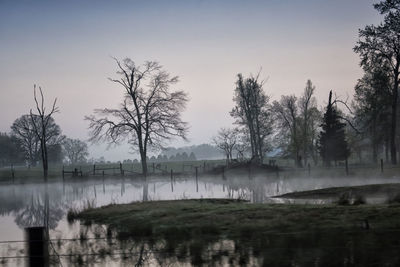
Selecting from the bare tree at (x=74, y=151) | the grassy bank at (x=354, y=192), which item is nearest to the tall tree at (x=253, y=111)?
the grassy bank at (x=354, y=192)

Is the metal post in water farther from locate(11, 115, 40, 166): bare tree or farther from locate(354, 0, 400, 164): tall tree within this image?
locate(11, 115, 40, 166): bare tree

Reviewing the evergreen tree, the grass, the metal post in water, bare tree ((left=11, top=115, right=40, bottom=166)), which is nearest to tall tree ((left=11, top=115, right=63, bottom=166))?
bare tree ((left=11, top=115, right=40, bottom=166))

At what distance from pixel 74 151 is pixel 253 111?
87319 mm

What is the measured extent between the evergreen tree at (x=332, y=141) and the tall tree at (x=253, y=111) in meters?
10.8

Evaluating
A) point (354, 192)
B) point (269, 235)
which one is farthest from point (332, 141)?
point (269, 235)

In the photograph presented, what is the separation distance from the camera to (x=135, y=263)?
1047 centimetres

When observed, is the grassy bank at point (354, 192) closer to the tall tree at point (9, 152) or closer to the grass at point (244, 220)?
the grass at point (244, 220)

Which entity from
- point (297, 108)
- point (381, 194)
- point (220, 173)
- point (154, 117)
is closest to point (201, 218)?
point (381, 194)

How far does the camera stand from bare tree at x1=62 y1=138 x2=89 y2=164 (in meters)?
→ 143

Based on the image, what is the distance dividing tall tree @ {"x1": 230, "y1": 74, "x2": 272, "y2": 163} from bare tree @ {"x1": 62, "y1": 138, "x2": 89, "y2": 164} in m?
79.9

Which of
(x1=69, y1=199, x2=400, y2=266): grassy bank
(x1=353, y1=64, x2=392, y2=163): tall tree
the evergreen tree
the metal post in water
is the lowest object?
(x1=69, y1=199, x2=400, y2=266): grassy bank

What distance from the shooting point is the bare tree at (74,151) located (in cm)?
14288

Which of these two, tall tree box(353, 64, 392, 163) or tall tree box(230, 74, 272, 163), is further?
tall tree box(230, 74, 272, 163)

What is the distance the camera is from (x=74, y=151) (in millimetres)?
144750
